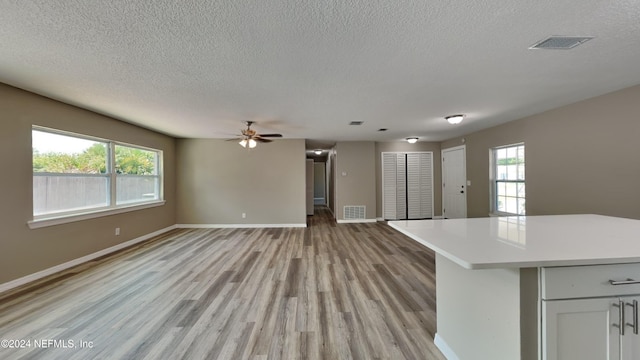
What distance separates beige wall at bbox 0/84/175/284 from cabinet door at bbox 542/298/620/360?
4933mm

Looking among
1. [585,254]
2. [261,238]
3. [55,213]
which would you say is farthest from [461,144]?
[55,213]

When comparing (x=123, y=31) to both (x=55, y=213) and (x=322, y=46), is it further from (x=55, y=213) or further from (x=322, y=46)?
(x=55, y=213)

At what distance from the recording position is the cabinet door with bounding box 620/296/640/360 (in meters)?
1.13

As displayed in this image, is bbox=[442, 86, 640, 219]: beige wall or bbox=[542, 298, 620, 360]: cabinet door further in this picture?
bbox=[442, 86, 640, 219]: beige wall

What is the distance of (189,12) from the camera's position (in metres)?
1.59

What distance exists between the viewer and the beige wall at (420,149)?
736 cm

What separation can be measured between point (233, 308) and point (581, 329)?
2.50 metres

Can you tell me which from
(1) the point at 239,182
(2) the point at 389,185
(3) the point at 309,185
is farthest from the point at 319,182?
(1) the point at 239,182

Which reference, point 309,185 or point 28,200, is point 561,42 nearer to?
point 28,200

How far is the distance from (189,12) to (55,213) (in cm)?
372

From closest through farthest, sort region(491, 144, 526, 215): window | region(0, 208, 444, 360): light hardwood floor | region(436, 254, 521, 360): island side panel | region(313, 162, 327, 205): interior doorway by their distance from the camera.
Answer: region(436, 254, 521, 360): island side panel < region(0, 208, 444, 360): light hardwood floor < region(491, 144, 526, 215): window < region(313, 162, 327, 205): interior doorway

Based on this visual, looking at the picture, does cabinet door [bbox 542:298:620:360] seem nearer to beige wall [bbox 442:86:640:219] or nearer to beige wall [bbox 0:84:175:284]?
beige wall [bbox 442:86:640:219]

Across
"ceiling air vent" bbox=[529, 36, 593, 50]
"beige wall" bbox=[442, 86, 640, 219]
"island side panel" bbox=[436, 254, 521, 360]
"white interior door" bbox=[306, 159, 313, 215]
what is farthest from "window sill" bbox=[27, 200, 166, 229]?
"beige wall" bbox=[442, 86, 640, 219]

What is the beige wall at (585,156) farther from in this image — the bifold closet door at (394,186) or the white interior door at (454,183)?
the bifold closet door at (394,186)
